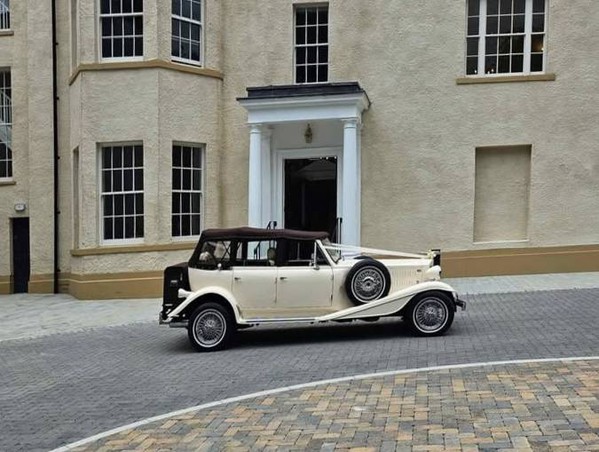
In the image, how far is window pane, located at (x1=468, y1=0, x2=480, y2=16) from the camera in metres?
15.5

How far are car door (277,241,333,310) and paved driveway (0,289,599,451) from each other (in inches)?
22.2

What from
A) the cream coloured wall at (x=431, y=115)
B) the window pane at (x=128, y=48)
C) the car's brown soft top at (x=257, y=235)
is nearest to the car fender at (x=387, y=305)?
the car's brown soft top at (x=257, y=235)

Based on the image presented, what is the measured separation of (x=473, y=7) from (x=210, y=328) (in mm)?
10701

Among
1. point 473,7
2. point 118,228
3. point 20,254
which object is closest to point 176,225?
point 118,228

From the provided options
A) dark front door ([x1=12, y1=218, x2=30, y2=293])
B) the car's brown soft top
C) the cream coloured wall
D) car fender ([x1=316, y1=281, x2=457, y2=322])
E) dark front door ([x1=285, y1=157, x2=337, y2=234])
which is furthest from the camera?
dark front door ([x1=12, y1=218, x2=30, y2=293])

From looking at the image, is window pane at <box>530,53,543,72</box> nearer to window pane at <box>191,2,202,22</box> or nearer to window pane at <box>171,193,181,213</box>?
window pane at <box>191,2,202,22</box>

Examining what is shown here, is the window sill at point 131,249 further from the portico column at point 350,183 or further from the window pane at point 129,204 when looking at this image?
the portico column at point 350,183

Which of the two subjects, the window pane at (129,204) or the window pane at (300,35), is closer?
the window pane at (129,204)

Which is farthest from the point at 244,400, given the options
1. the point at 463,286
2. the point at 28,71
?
the point at 28,71

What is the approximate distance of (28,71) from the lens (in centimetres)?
1761

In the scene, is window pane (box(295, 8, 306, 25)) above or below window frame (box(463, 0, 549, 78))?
above

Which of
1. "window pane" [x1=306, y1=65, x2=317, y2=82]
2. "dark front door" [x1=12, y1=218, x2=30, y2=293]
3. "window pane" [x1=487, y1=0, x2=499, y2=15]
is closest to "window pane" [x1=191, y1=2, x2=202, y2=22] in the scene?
"window pane" [x1=306, y1=65, x2=317, y2=82]

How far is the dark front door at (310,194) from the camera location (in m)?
16.5

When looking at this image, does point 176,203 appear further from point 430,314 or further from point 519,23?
point 519,23
